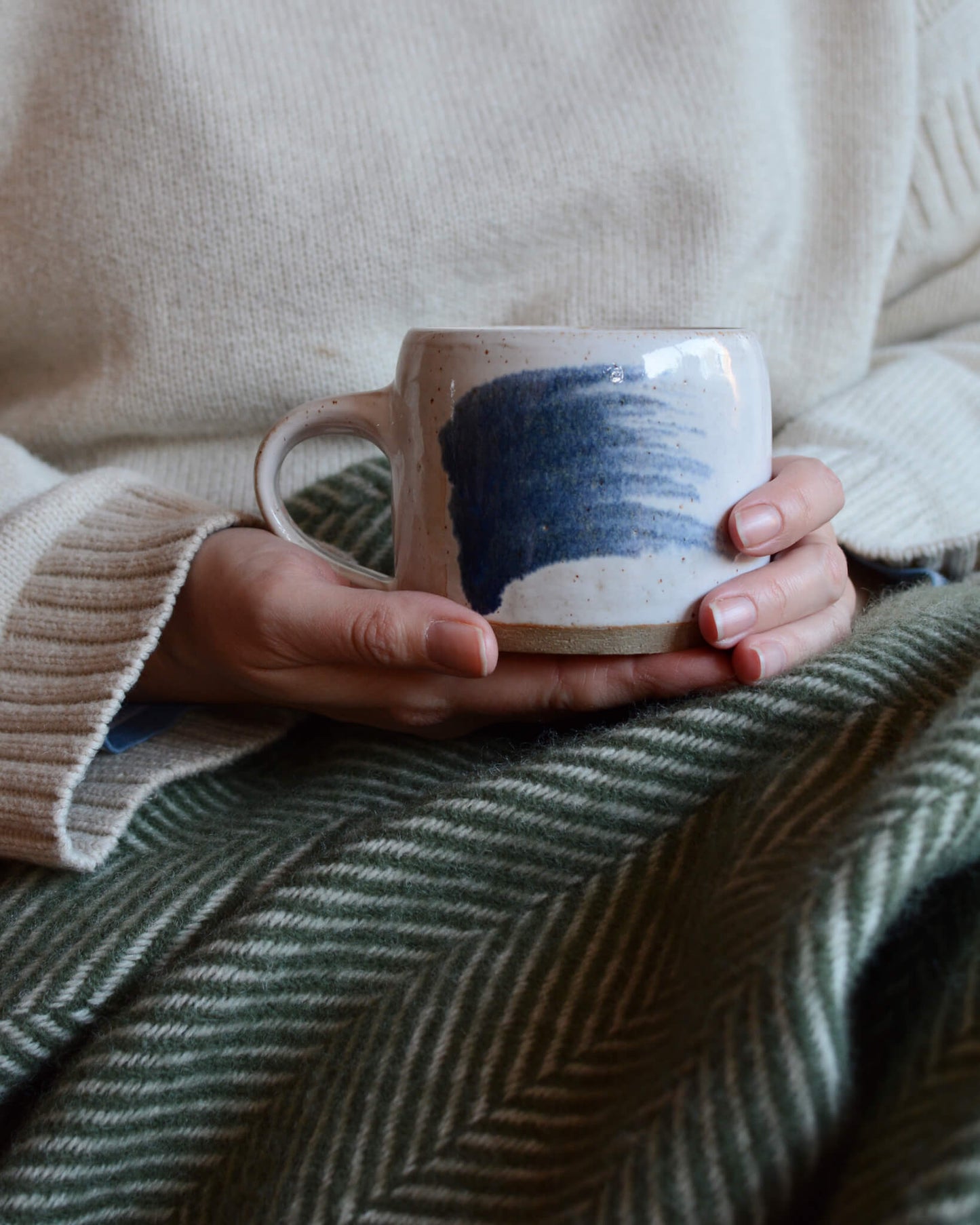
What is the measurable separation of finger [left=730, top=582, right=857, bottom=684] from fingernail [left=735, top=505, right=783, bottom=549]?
47 millimetres

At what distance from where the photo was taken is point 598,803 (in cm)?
41

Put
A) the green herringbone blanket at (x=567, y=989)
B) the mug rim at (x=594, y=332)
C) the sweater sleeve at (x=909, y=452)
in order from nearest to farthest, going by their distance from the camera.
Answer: the green herringbone blanket at (x=567, y=989) < the mug rim at (x=594, y=332) < the sweater sleeve at (x=909, y=452)

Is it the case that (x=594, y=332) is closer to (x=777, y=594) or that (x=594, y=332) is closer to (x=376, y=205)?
(x=777, y=594)

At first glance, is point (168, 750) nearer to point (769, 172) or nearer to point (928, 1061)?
point (928, 1061)

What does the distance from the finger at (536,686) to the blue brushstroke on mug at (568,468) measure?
0.06m

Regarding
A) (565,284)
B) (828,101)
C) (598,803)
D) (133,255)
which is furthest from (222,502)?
(828,101)

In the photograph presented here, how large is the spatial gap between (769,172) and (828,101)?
0.11 m

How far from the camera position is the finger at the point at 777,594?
0.45 metres

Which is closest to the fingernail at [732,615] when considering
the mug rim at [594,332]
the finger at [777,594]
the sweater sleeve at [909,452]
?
the finger at [777,594]

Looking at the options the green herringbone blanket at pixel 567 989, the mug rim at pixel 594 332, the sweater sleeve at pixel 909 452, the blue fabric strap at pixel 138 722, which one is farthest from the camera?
the sweater sleeve at pixel 909 452

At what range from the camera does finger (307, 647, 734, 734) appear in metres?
0.47

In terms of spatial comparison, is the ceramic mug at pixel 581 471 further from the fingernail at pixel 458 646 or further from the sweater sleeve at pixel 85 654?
the sweater sleeve at pixel 85 654

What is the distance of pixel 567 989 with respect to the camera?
1.20 feet

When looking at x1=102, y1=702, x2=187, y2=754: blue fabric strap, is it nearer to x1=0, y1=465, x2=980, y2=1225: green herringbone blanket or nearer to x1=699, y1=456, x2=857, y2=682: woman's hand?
x1=0, y1=465, x2=980, y2=1225: green herringbone blanket
